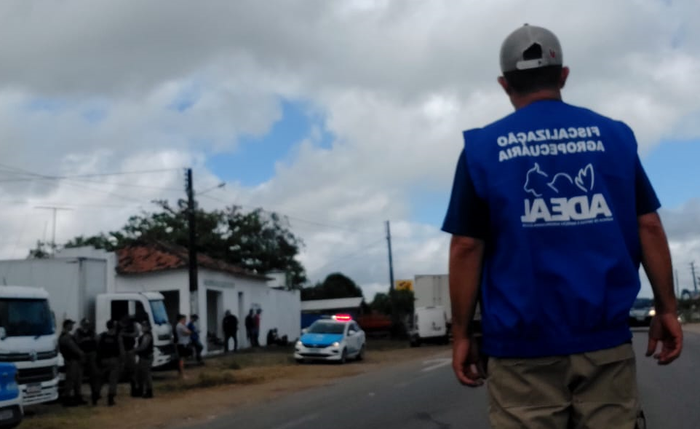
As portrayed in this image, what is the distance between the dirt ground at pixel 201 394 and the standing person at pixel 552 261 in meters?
12.7

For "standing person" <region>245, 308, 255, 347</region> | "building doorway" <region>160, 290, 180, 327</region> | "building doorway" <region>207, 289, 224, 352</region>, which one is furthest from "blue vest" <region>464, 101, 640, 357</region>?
"standing person" <region>245, 308, 255, 347</region>

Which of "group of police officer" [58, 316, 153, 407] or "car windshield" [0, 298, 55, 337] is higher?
"car windshield" [0, 298, 55, 337]

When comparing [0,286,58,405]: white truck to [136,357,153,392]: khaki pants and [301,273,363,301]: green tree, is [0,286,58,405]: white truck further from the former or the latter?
[301,273,363,301]: green tree

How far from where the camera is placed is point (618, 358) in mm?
3203

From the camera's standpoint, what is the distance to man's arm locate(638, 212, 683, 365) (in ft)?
11.0

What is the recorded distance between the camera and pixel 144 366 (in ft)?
67.3

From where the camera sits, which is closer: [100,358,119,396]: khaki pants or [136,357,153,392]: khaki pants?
[100,358,119,396]: khaki pants

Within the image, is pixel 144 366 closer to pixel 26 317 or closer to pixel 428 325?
pixel 26 317

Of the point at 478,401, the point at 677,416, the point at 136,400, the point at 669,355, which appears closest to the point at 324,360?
the point at 136,400

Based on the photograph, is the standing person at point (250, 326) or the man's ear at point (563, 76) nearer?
the man's ear at point (563, 76)

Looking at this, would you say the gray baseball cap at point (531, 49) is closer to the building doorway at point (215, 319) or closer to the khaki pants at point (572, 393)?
the khaki pants at point (572, 393)

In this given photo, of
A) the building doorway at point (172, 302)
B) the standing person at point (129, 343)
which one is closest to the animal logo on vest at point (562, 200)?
the standing person at point (129, 343)

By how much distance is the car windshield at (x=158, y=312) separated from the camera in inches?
1075

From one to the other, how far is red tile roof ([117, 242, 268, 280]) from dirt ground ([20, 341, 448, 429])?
7.51 metres
